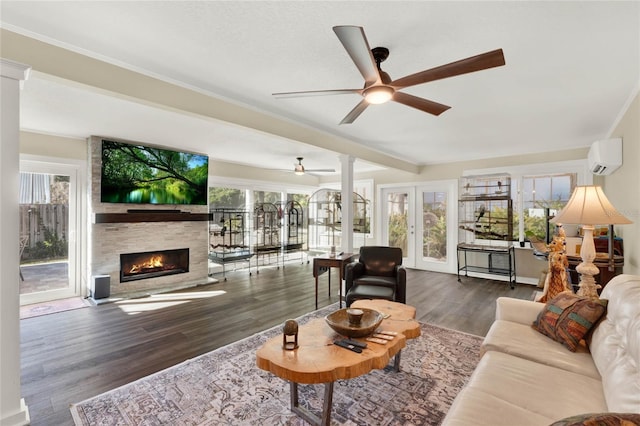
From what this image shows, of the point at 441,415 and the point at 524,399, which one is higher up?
the point at 524,399

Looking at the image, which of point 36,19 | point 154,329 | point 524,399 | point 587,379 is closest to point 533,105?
point 587,379

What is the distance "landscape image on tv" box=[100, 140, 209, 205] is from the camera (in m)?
4.81

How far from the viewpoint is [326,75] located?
2.62 metres

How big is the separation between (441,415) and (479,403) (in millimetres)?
739

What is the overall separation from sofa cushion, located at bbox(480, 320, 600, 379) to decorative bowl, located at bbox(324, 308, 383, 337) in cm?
80

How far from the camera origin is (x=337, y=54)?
2289 mm

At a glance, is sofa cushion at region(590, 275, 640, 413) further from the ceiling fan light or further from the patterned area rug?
the ceiling fan light

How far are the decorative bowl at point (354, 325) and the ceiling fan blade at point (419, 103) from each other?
1.72m

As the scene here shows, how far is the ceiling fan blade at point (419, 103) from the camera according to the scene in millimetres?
2316

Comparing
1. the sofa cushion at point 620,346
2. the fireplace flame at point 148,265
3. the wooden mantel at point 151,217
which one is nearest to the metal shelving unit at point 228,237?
the wooden mantel at point 151,217

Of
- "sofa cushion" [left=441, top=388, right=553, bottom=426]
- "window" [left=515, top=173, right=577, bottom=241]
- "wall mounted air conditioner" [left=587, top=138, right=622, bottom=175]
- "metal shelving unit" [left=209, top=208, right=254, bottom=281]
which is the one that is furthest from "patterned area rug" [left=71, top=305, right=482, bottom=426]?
"window" [left=515, top=173, right=577, bottom=241]

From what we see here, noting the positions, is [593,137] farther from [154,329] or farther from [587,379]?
[154,329]

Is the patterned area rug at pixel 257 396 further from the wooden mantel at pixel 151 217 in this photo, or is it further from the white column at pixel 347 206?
the wooden mantel at pixel 151 217

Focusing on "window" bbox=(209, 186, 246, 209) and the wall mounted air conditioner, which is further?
"window" bbox=(209, 186, 246, 209)
